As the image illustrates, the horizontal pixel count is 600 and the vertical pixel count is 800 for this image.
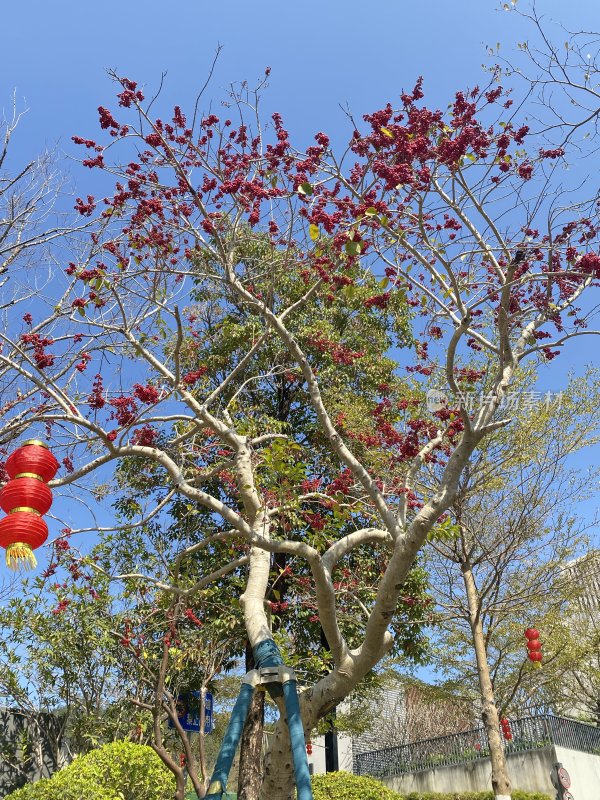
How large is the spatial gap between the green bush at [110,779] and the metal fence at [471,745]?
8455 millimetres

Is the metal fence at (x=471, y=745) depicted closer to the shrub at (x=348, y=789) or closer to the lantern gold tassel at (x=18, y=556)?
the shrub at (x=348, y=789)

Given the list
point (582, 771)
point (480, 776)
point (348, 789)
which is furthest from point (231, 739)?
point (582, 771)

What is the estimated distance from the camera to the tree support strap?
362 centimetres

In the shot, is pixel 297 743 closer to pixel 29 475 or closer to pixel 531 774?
pixel 29 475

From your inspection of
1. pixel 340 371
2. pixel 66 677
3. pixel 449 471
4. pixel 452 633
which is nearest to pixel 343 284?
pixel 449 471

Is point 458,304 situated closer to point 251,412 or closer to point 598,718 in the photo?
point 251,412

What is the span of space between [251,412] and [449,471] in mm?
6668

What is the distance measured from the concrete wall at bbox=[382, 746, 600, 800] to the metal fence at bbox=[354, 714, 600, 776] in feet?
0.49

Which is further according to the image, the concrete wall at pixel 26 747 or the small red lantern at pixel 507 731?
the small red lantern at pixel 507 731

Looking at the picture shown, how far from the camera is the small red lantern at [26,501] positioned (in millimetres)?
3912

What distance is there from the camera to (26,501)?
4.09m

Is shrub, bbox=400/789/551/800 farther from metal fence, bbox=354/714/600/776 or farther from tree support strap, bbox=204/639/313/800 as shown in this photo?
tree support strap, bbox=204/639/313/800

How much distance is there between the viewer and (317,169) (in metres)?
5.07

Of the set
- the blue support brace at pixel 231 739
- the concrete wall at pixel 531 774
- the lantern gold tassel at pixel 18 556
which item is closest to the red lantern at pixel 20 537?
the lantern gold tassel at pixel 18 556
